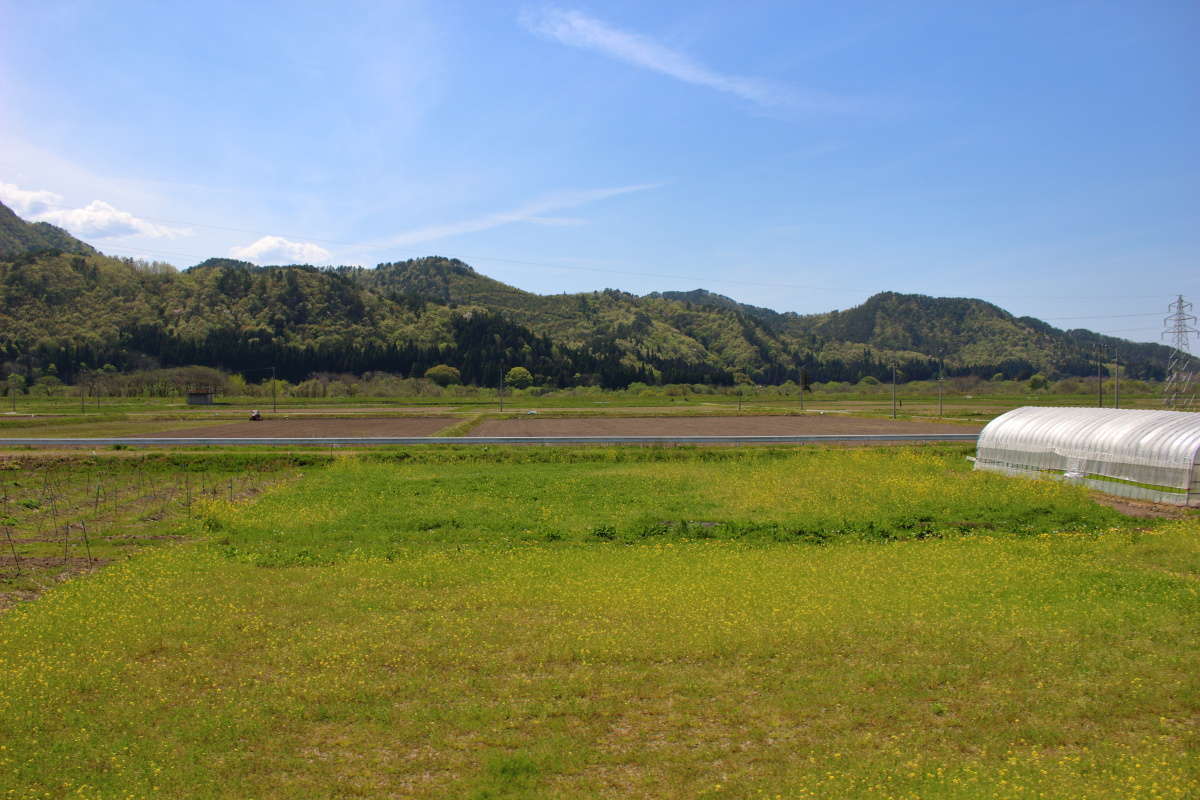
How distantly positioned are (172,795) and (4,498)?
85.0ft

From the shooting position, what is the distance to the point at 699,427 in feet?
202

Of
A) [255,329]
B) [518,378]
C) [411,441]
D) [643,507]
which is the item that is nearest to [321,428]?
[411,441]

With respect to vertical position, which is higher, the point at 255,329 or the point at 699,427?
the point at 255,329

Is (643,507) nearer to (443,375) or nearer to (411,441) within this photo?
(411,441)

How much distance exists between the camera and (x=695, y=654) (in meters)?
11.1

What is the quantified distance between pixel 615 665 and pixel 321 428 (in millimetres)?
53258

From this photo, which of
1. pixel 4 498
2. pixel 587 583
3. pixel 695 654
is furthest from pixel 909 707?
pixel 4 498

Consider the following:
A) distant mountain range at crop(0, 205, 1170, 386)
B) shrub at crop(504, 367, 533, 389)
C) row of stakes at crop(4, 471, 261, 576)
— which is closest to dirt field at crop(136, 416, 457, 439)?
row of stakes at crop(4, 471, 261, 576)

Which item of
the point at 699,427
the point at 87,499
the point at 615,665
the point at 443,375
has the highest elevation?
the point at 443,375

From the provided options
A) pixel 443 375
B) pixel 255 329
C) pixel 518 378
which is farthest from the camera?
pixel 255 329

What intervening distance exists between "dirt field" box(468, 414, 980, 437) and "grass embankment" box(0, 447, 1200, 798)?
34430 mm

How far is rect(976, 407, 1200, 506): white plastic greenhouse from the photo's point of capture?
25625 mm

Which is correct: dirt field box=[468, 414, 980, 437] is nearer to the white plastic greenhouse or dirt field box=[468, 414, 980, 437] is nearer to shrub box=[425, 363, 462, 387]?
the white plastic greenhouse

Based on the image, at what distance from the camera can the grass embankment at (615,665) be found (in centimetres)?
777
